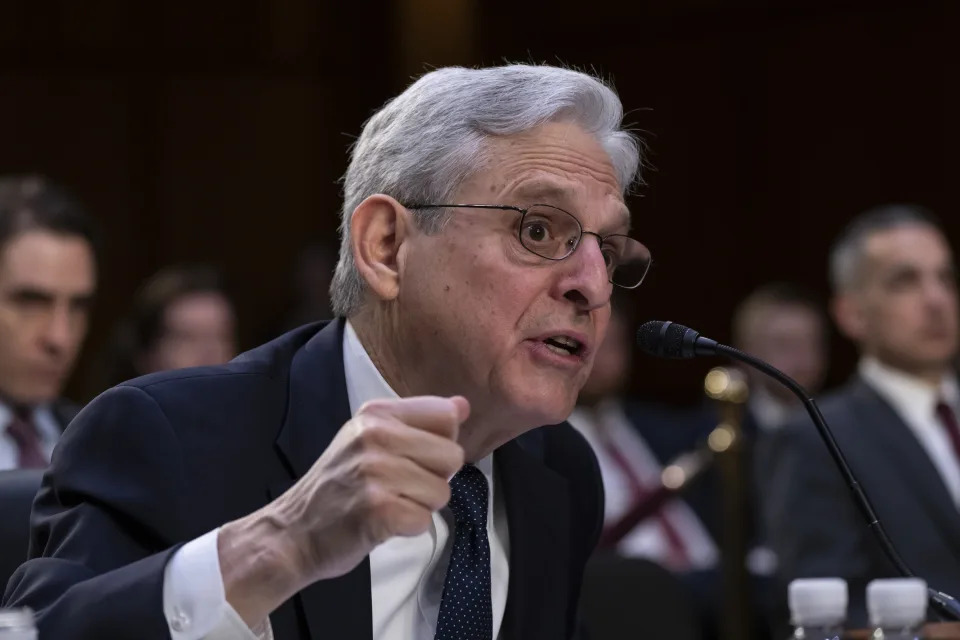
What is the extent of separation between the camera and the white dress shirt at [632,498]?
5070mm

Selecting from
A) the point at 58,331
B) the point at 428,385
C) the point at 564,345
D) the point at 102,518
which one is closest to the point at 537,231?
the point at 564,345

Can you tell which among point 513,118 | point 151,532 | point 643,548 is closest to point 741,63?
point 643,548

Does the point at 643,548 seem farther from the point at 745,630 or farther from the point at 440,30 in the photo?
the point at 440,30

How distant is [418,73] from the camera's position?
6484mm

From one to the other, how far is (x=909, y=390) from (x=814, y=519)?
24.8 inches

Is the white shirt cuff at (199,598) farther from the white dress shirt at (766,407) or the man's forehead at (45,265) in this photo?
the white dress shirt at (766,407)

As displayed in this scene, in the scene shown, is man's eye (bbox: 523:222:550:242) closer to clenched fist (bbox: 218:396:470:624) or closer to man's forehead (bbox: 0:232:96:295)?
clenched fist (bbox: 218:396:470:624)

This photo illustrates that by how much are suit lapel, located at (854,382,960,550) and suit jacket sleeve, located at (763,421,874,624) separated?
0.17m

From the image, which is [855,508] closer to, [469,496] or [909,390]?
[909,390]

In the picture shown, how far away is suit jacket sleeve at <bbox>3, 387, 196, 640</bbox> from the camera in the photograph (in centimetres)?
155

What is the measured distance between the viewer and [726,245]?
661cm

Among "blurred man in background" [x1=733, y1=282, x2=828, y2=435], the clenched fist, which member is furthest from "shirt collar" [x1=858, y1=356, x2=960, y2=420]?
the clenched fist

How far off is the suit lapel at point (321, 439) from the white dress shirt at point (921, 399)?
2.54 meters

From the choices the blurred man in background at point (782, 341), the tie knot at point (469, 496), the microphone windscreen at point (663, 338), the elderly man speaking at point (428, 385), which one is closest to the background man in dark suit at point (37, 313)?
the elderly man speaking at point (428, 385)
